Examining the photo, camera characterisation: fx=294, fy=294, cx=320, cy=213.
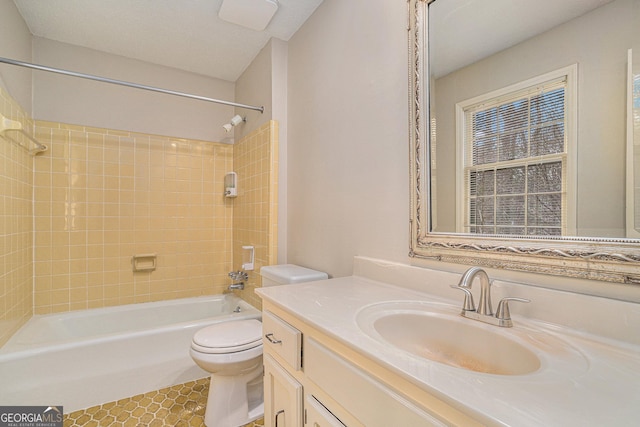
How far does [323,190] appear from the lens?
1.80m

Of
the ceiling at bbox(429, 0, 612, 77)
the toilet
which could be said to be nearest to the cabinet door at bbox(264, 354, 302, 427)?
the toilet

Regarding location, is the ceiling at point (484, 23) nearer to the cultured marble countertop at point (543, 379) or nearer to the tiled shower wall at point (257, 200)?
the cultured marble countertop at point (543, 379)

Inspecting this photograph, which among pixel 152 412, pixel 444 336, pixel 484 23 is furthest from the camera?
pixel 152 412

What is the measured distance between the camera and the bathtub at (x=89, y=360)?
159 centimetres

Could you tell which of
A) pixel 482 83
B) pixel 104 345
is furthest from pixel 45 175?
pixel 482 83

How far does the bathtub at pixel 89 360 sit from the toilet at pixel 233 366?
44 cm

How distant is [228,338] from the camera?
5.18ft

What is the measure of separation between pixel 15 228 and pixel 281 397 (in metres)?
2.05

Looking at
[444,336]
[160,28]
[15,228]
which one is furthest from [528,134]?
[15,228]

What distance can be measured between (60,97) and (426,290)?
2.93m

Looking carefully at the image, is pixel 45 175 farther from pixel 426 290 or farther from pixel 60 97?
pixel 426 290

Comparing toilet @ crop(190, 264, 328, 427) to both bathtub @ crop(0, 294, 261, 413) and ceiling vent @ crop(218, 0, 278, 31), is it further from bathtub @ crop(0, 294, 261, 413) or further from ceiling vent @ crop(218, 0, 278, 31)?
ceiling vent @ crop(218, 0, 278, 31)

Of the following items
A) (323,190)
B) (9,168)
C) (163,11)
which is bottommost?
(323,190)

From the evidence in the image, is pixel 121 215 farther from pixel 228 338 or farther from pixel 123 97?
pixel 228 338
